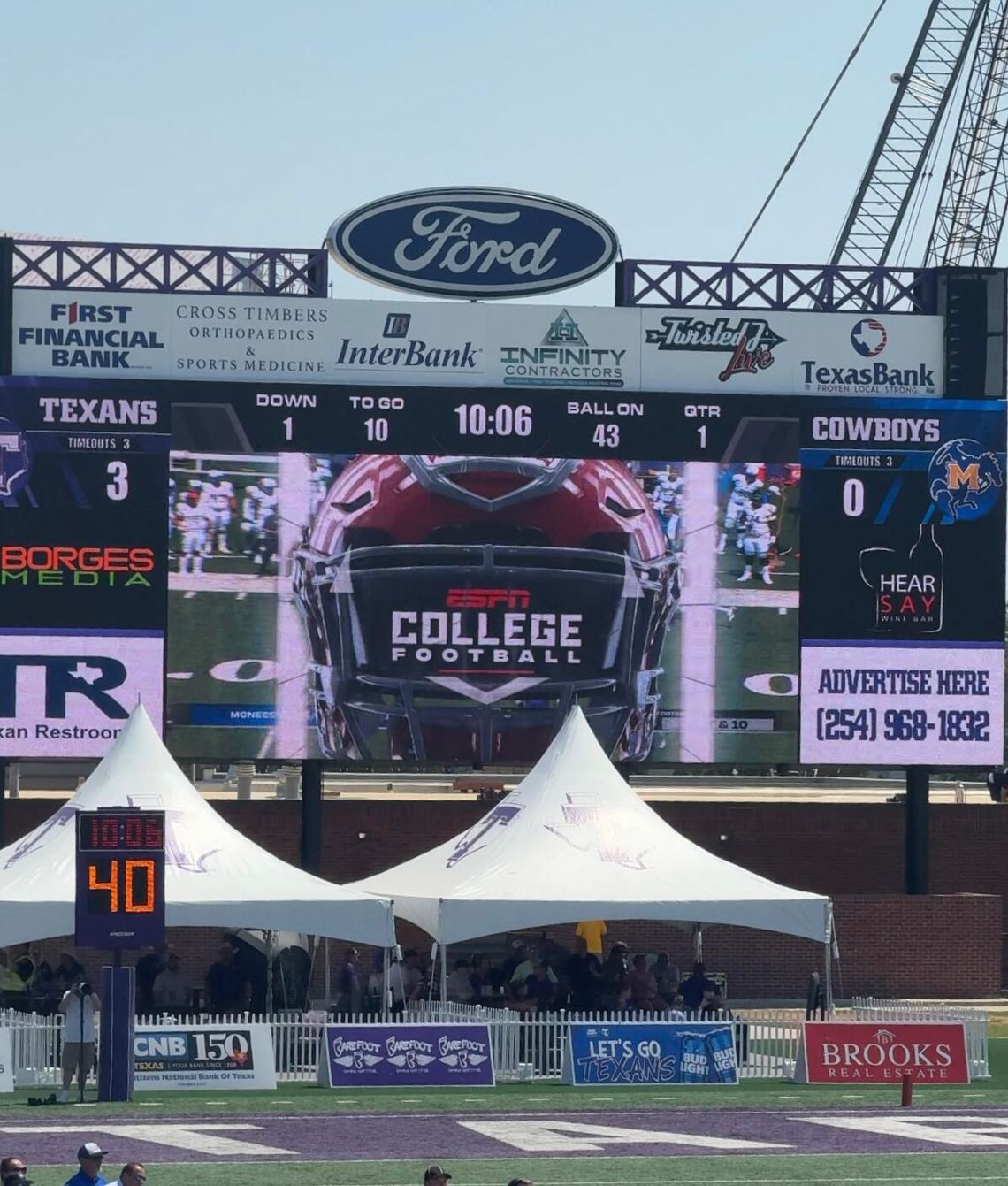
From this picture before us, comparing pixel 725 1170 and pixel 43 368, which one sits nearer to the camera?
pixel 725 1170

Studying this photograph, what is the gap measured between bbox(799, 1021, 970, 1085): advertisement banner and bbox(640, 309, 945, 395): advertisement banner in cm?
1405

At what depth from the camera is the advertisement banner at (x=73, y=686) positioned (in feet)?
125

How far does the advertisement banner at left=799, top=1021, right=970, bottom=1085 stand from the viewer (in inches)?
1147

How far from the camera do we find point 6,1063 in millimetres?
27453

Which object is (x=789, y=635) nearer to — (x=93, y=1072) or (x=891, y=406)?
(x=891, y=406)

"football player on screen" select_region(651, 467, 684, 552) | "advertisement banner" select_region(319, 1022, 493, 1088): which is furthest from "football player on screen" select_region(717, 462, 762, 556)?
"advertisement banner" select_region(319, 1022, 493, 1088)

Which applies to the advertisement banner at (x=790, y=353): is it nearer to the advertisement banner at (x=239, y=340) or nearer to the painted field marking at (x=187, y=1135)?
the advertisement banner at (x=239, y=340)

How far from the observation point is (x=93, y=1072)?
2845 cm

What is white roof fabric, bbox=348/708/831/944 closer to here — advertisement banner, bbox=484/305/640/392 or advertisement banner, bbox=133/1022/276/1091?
advertisement banner, bbox=133/1022/276/1091

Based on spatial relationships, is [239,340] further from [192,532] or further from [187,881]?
[187,881]

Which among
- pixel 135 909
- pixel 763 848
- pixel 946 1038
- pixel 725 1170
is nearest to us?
pixel 725 1170

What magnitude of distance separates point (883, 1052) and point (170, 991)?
9.36m

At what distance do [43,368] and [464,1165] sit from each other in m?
20.8

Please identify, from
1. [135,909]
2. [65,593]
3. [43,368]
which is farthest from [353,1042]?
[43,368]
